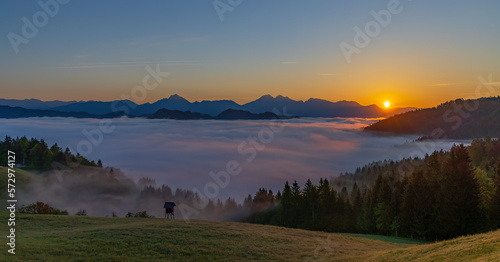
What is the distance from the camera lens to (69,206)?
13262 cm

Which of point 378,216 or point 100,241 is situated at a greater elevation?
point 100,241

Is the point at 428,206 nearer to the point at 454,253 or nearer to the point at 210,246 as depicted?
the point at 454,253

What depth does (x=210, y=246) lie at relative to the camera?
30.8m

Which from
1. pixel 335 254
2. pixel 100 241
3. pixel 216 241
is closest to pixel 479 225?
pixel 335 254

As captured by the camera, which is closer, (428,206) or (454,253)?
(454,253)

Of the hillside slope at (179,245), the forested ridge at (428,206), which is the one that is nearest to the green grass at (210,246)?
the hillside slope at (179,245)

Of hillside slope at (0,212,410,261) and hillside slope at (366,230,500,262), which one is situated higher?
hillside slope at (366,230,500,262)

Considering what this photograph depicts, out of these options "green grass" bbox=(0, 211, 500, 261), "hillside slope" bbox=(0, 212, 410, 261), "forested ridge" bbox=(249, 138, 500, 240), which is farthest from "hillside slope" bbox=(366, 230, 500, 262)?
"forested ridge" bbox=(249, 138, 500, 240)

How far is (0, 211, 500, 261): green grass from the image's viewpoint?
918 inches

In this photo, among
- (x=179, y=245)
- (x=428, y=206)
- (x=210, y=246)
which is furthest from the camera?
(x=428, y=206)

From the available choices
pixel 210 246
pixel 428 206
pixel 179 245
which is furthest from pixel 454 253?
pixel 428 206

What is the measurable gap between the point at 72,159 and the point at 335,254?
529 ft

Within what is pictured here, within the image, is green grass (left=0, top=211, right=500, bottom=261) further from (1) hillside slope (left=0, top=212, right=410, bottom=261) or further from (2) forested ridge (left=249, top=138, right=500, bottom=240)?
(2) forested ridge (left=249, top=138, right=500, bottom=240)

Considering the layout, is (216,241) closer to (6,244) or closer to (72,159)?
(6,244)
